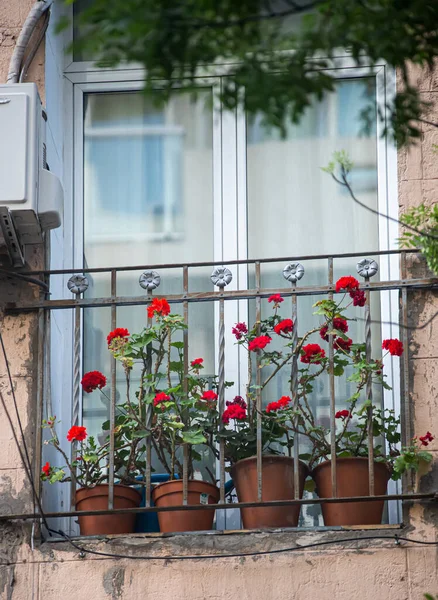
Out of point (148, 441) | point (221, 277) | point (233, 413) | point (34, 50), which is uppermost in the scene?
point (34, 50)

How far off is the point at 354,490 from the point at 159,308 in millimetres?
1043

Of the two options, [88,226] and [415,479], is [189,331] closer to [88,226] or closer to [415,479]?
[88,226]

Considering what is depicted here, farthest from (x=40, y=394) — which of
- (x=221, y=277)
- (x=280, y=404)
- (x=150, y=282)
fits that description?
(x=280, y=404)

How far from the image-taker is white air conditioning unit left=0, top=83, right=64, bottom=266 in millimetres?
4684

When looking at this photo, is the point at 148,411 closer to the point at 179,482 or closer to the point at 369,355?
the point at 179,482

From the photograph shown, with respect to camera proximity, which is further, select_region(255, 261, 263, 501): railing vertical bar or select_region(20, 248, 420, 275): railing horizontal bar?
select_region(20, 248, 420, 275): railing horizontal bar

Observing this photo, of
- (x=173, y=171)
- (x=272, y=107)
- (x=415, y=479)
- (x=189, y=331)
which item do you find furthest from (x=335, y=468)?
(x=272, y=107)

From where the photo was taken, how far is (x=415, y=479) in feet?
14.9

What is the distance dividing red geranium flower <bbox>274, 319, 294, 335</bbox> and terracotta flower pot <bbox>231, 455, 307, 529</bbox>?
0.50 metres

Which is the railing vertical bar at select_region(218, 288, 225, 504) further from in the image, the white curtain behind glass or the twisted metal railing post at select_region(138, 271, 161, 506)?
the white curtain behind glass

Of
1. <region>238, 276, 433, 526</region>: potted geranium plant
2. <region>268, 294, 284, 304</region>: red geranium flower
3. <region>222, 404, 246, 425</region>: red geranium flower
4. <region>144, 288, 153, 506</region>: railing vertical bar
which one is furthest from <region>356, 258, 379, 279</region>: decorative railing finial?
<region>144, 288, 153, 506</region>: railing vertical bar

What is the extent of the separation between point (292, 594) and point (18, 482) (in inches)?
46.3

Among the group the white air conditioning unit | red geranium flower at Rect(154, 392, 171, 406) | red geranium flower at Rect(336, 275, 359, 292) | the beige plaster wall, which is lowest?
the beige plaster wall

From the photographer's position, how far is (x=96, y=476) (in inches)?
186
